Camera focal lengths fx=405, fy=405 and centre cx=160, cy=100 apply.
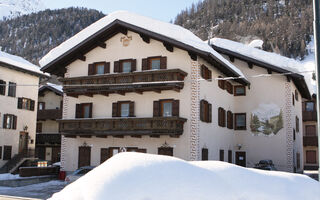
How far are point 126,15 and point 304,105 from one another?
29757 millimetres

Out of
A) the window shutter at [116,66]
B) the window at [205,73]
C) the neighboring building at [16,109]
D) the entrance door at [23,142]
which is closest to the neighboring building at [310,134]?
the window at [205,73]

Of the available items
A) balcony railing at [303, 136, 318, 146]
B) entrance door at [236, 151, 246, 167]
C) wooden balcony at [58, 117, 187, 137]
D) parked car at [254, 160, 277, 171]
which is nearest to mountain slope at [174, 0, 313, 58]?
balcony railing at [303, 136, 318, 146]

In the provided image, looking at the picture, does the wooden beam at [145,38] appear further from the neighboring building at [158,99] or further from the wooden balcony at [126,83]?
the wooden balcony at [126,83]

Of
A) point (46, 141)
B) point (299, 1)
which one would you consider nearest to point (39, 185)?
point (46, 141)

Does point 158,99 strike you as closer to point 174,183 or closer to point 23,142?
point 23,142

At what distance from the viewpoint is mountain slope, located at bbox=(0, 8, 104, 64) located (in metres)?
141

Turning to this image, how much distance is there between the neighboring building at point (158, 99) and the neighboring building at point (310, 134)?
17.8 metres

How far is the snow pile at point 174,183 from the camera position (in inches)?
220

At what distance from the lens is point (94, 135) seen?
24953mm

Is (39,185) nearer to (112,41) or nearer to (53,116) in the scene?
(112,41)

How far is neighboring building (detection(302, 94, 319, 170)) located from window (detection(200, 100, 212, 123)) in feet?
82.0

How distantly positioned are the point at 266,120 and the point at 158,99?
31.2 ft

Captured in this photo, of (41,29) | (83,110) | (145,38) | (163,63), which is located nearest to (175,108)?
(163,63)

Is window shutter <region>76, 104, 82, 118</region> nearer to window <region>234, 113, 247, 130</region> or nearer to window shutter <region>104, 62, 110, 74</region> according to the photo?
window shutter <region>104, 62, 110, 74</region>
